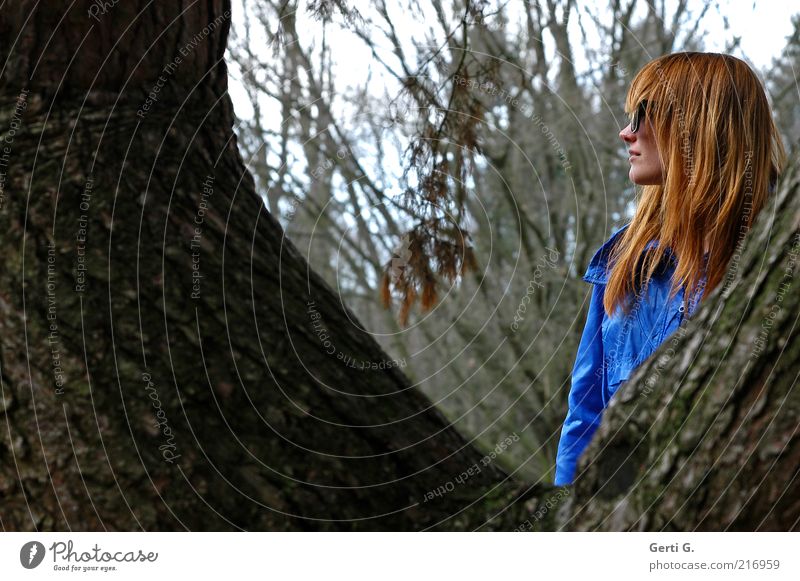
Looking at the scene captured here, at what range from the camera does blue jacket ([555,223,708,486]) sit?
5.29ft

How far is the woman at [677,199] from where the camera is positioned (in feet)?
5.10

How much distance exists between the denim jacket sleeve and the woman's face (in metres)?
0.27

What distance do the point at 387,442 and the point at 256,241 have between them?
0.40m

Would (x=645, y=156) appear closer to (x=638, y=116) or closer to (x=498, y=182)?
(x=638, y=116)

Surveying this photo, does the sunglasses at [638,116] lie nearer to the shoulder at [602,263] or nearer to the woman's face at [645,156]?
the woman's face at [645,156]

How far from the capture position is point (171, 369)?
125 centimetres

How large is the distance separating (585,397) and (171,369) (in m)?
0.83

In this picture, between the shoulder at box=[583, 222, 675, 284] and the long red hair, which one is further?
the shoulder at box=[583, 222, 675, 284]

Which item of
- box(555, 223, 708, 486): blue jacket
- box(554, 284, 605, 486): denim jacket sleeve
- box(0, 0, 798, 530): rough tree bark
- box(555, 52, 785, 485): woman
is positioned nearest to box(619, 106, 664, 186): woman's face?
box(555, 52, 785, 485): woman

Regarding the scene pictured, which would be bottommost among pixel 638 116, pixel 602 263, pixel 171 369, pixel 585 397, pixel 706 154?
pixel 585 397

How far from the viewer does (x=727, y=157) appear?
156cm

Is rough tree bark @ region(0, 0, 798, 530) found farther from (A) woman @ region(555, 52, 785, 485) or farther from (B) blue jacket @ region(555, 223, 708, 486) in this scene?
(A) woman @ region(555, 52, 785, 485)

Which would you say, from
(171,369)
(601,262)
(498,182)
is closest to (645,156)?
(601,262)

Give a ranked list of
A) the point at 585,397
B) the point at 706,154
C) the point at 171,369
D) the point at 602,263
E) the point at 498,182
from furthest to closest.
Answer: the point at 498,182 → the point at 602,263 → the point at 585,397 → the point at 706,154 → the point at 171,369
